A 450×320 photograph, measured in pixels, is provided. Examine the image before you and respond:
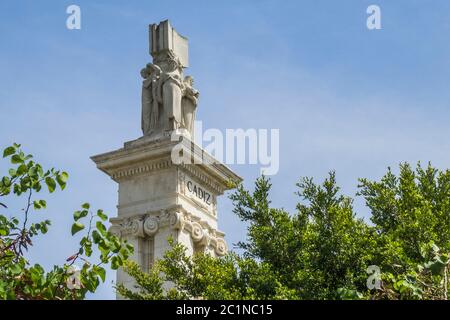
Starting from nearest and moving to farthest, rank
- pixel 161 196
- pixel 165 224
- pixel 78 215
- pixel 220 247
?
1. pixel 78 215
2. pixel 165 224
3. pixel 161 196
4. pixel 220 247

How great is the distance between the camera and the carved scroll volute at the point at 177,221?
65.3 feet

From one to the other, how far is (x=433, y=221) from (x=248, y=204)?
10.4ft

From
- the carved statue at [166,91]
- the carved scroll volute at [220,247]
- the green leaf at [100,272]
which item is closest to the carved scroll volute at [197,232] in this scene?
the carved scroll volute at [220,247]

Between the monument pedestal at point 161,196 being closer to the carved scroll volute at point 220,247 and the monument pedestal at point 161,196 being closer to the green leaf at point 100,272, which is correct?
the carved scroll volute at point 220,247

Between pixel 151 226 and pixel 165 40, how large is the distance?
460cm

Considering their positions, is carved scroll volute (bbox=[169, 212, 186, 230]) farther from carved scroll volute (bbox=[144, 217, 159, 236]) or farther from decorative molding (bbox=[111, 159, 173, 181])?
decorative molding (bbox=[111, 159, 173, 181])

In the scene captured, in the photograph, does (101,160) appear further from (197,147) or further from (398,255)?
(398,255)

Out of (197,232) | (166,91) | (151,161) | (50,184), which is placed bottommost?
(50,184)

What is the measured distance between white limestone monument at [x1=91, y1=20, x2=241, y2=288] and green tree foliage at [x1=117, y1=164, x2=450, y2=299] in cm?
205

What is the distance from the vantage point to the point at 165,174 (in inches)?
816

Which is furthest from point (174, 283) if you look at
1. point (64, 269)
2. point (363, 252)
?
point (64, 269)

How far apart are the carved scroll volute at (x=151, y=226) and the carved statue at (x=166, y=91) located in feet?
7.65

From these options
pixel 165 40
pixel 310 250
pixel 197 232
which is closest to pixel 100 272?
pixel 310 250

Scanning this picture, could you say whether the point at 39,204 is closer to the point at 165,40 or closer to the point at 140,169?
the point at 140,169
